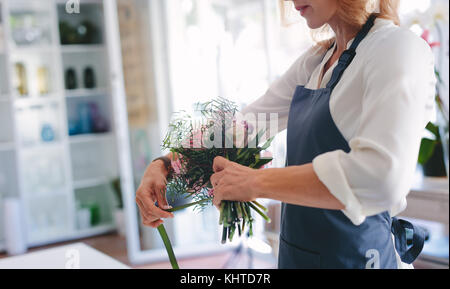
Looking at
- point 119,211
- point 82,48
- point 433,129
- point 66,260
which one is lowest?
point 119,211

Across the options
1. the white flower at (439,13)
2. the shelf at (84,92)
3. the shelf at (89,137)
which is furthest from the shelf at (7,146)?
the white flower at (439,13)

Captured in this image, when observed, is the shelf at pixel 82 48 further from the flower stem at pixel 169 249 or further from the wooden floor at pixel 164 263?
the flower stem at pixel 169 249

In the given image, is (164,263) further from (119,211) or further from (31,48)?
(31,48)

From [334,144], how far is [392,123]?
138mm

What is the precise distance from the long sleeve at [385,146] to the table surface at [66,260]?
741 mm

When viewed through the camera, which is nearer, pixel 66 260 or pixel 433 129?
pixel 66 260

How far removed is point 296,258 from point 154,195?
245 millimetres

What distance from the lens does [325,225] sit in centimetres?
68

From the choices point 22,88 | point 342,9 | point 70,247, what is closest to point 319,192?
point 342,9

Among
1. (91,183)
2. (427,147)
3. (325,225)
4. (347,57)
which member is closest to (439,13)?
(427,147)

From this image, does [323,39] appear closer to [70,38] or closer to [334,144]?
[334,144]

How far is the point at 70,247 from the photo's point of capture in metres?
1.35

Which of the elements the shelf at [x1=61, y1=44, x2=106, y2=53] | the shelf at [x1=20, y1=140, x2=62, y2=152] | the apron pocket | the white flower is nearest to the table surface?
the apron pocket
